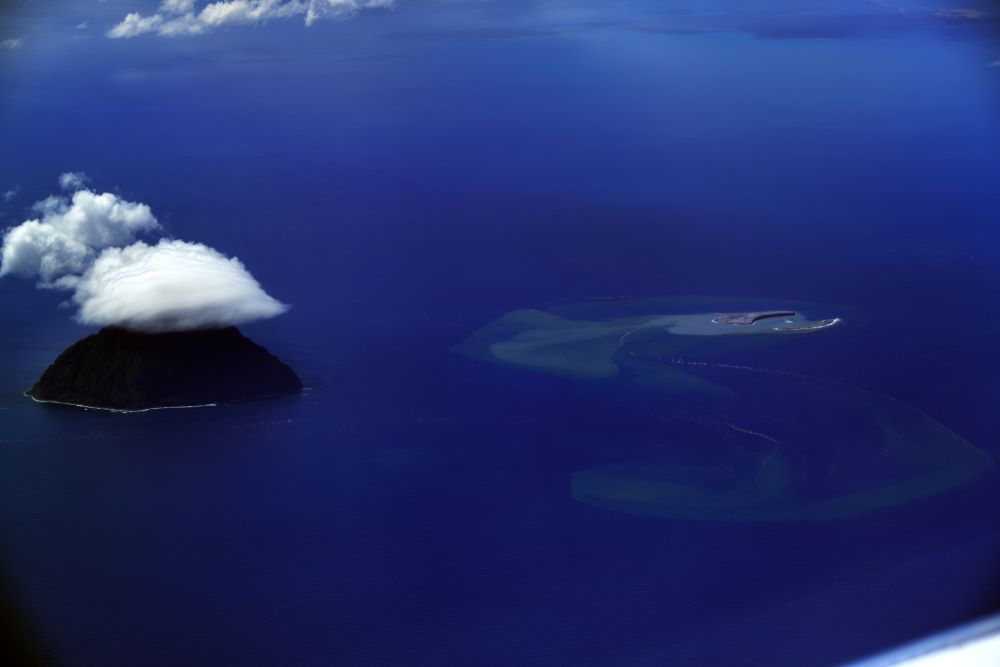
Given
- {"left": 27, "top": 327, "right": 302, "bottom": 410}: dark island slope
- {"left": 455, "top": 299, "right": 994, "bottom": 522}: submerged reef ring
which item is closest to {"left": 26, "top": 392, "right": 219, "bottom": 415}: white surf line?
{"left": 27, "top": 327, "right": 302, "bottom": 410}: dark island slope

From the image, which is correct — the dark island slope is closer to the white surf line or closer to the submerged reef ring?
the white surf line

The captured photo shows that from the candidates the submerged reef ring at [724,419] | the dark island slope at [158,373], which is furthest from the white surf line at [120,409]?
the submerged reef ring at [724,419]

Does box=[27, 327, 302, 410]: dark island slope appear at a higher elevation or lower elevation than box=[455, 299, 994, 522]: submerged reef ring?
higher

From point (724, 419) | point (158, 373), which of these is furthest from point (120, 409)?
point (724, 419)

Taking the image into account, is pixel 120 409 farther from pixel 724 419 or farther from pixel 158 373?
pixel 724 419

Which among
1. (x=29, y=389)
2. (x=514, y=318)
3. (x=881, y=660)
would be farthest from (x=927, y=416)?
(x=881, y=660)

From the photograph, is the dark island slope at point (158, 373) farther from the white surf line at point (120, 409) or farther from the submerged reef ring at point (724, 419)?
the submerged reef ring at point (724, 419)

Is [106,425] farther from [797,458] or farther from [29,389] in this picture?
[797,458]
